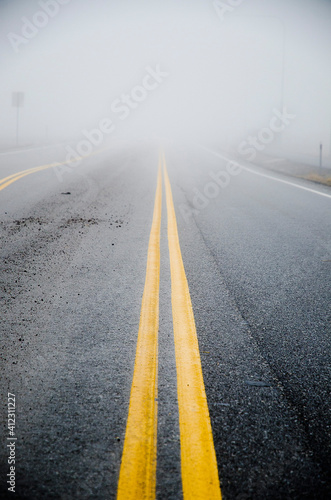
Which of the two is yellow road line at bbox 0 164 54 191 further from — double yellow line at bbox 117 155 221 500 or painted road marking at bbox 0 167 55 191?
double yellow line at bbox 117 155 221 500

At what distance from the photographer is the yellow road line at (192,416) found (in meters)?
1.30

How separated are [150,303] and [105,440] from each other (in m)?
1.47

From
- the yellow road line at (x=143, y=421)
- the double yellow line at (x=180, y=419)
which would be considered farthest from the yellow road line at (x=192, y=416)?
the yellow road line at (x=143, y=421)

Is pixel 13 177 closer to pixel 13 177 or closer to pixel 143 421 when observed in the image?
pixel 13 177

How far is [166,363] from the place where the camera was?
207 cm

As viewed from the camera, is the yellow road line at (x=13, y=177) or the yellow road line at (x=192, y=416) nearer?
the yellow road line at (x=192, y=416)

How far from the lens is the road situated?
4.45ft

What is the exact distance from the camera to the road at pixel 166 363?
136 cm

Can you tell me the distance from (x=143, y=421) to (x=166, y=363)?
1.64 ft

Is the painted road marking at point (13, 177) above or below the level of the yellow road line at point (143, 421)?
above

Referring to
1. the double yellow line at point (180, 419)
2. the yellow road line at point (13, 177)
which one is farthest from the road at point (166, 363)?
the yellow road line at point (13, 177)

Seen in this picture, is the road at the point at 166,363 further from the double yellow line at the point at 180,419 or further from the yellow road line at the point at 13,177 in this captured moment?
the yellow road line at the point at 13,177

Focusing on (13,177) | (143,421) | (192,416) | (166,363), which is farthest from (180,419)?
(13,177)

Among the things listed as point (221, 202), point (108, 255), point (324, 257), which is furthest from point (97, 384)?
point (221, 202)
